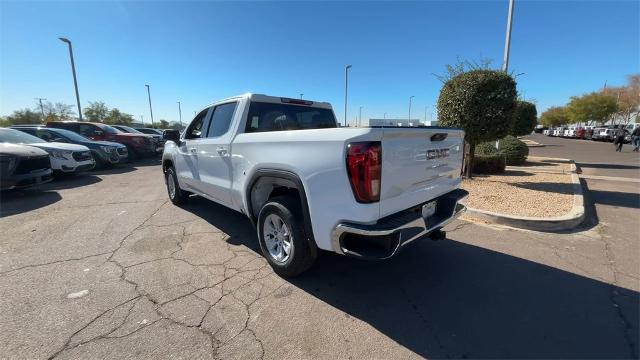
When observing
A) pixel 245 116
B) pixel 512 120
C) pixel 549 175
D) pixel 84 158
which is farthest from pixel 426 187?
pixel 84 158

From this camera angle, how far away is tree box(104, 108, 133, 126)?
160 ft

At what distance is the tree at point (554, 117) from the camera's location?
235 ft

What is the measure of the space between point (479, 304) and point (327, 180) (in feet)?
6.12

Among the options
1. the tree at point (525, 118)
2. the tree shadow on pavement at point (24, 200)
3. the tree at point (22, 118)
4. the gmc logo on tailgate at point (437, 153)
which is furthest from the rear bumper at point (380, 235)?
the tree at point (22, 118)

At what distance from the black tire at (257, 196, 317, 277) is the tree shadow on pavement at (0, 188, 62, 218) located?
5926 millimetres

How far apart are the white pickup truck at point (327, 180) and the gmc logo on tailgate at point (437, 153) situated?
0.4 inches

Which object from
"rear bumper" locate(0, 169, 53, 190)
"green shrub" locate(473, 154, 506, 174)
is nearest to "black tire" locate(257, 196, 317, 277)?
"rear bumper" locate(0, 169, 53, 190)

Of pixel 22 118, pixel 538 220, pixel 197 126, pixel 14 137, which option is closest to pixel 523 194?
pixel 538 220

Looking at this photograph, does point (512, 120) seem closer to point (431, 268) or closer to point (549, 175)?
point (549, 175)

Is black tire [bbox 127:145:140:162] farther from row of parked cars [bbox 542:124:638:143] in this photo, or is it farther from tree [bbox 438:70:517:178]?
row of parked cars [bbox 542:124:638:143]

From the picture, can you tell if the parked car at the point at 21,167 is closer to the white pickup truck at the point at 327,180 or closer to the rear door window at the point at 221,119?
the rear door window at the point at 221,119

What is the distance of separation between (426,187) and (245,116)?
2.38 metres

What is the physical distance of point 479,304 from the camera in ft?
8.98

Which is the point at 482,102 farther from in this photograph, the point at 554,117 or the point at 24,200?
the point at 554,117
